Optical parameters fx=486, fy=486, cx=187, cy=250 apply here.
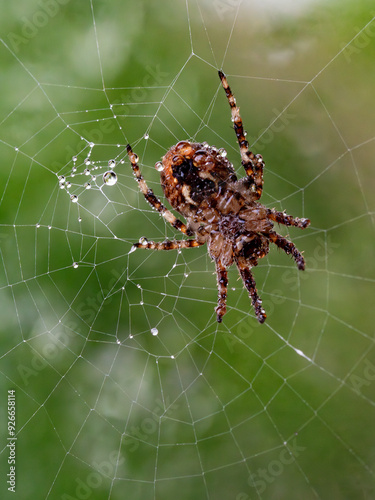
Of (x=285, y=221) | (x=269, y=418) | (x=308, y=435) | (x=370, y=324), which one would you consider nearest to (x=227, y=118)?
(x=285, y=221)

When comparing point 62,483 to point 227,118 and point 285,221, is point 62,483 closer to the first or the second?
point 285,221

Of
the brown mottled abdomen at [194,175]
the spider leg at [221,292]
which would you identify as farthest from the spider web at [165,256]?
the brown mottled abdomen at [194,175]
